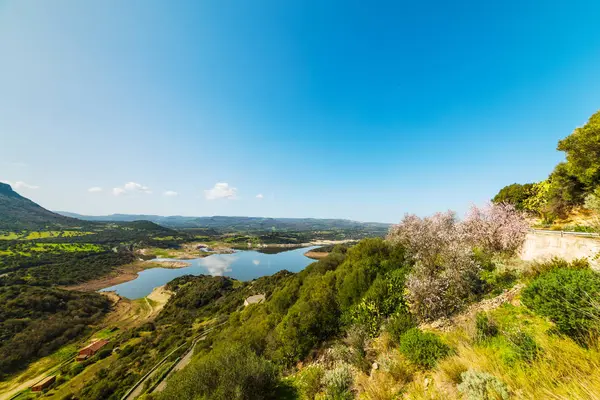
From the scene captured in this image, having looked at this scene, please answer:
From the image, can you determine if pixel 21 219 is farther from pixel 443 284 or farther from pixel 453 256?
pixel 453 256

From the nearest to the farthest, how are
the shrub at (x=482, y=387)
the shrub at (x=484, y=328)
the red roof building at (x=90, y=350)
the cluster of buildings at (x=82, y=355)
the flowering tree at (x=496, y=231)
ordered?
the shrub at (x=482, y=387) < the shrub at (x=484, y=328) < the flowering tree at (x=496, y=231) < the cluster of buildings at (x=82, y=355) < the red roof building at (x=90, y=350)

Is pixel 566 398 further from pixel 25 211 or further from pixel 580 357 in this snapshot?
pixel 25 211

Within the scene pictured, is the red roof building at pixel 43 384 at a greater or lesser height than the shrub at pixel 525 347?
lesser

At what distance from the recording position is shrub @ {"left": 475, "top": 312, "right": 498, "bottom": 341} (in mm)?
7691

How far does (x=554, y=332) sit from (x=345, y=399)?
260 inches

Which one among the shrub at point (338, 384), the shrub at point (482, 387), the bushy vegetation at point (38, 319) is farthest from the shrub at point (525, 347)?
the bushy vegetation at point (38, 319)

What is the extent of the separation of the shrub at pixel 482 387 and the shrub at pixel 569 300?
8.81 ft

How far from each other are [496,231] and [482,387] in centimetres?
1946

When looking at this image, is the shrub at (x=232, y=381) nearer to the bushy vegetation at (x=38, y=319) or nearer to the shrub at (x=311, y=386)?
the shrub at (x=311, y=386)

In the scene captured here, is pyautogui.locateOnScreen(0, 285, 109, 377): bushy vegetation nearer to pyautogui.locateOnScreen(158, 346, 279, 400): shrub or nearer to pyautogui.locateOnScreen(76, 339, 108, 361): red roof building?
pyautogui.locateOnScreen(76, 339, 108, 361): red roof building

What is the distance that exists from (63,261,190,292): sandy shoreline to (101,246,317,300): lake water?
114 inches

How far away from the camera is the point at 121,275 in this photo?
3772 inches

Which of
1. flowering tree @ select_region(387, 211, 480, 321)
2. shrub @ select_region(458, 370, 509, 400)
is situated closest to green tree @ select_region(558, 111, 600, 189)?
flowering tree @ select_region(387, 211, 480, 321)

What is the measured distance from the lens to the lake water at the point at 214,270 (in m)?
82.6
